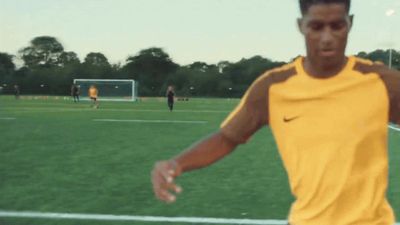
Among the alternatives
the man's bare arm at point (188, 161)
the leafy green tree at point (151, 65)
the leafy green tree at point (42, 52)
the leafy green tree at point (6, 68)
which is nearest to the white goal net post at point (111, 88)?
the leafy green tree at point (6, 68)

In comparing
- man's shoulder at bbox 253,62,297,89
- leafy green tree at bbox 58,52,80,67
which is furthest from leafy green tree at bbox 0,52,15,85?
man's shoulder at bbox 253,62,297,89

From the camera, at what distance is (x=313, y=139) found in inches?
93.4

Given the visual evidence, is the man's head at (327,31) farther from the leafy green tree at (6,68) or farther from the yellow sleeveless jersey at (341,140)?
the leafy green tree at (6,68)

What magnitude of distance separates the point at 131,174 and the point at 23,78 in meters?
86.9

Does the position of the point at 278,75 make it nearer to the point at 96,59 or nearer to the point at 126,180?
the point at 126,180

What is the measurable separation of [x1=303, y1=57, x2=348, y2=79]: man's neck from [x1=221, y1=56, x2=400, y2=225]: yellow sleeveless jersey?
2cm

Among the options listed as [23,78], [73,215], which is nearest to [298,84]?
[73,215]

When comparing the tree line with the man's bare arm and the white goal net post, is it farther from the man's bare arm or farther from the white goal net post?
the man's bare arm

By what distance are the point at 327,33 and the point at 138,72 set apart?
358 feet

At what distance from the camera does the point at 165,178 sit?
2.56 meters

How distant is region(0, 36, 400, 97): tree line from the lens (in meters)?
91.1

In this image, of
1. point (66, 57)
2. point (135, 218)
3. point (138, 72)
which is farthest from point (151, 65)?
point (135, 218)

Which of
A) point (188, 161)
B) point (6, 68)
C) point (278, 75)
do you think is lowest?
point (188, 161)

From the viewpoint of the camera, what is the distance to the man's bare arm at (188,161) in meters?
2.57
